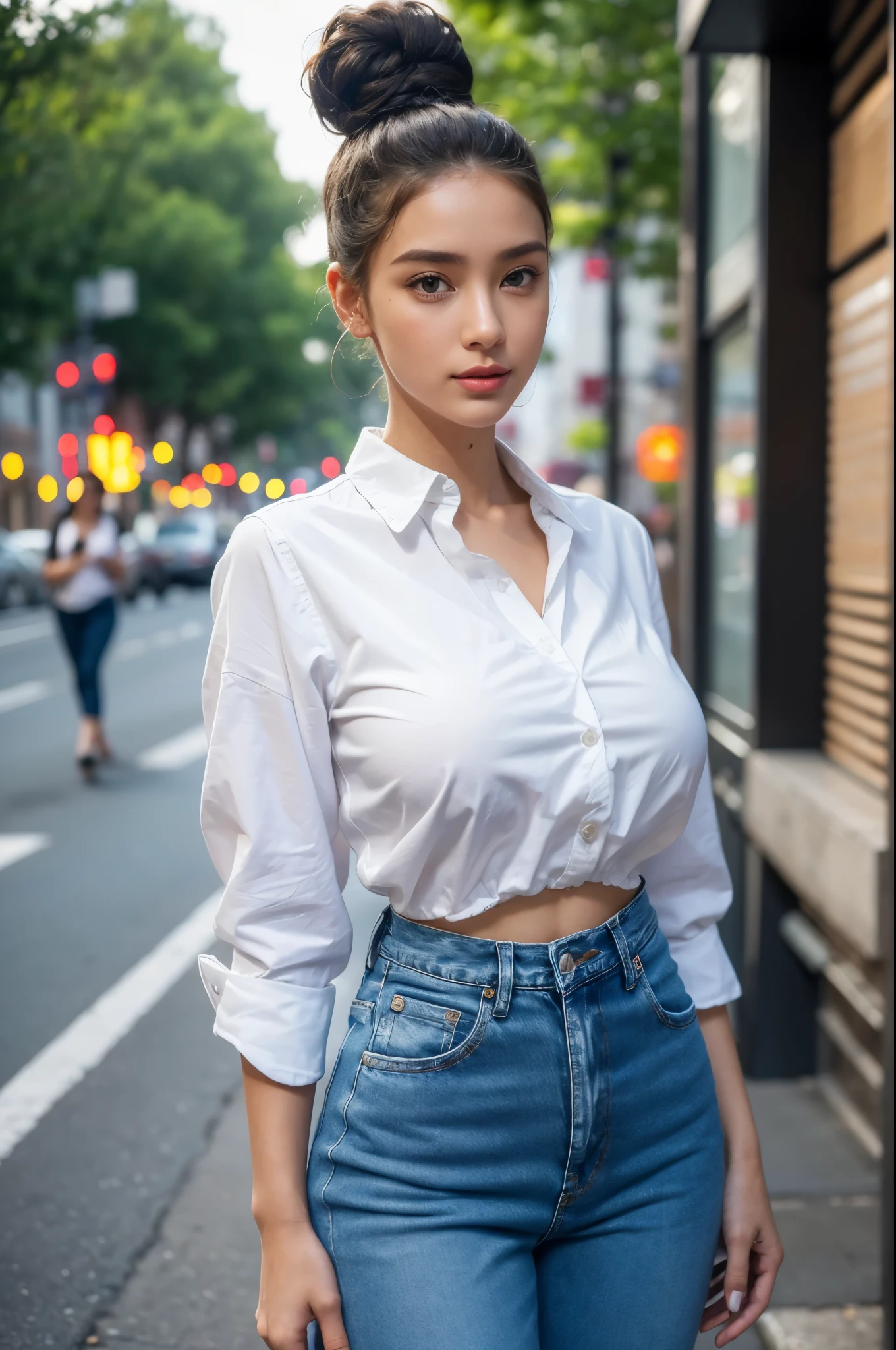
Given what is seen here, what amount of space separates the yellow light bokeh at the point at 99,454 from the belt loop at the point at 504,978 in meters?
37.5

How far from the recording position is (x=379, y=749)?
1715mm

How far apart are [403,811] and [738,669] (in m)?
4.34

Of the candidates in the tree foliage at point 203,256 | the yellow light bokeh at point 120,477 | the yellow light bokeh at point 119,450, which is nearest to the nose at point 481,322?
the tree foliage at point 203,256

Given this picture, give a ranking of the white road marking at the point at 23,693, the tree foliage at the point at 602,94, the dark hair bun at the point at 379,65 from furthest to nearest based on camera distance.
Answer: the white road marking at the point at 23,693 < the tree foliage at the point at 602,94 < the dark hair bun at the point at 379,65

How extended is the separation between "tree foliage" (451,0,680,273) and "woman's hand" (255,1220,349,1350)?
39.2ft

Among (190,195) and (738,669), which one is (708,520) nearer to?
(738,669)

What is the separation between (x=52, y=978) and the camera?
6055mm

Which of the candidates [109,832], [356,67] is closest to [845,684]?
[356,67]

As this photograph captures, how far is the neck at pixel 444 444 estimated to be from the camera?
190 centimetres

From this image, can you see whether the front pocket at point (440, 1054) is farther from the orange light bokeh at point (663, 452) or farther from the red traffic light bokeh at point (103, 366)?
the red traffic light bokeh at point (103, 366)

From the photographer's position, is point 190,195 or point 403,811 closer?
point 403,811

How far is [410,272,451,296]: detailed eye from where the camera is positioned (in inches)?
69.7

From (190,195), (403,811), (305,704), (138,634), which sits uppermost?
(190,195)

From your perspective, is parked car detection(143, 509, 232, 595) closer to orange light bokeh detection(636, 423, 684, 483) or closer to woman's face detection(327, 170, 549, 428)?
orange light bokeh detection(636, 423, 684, 483)
